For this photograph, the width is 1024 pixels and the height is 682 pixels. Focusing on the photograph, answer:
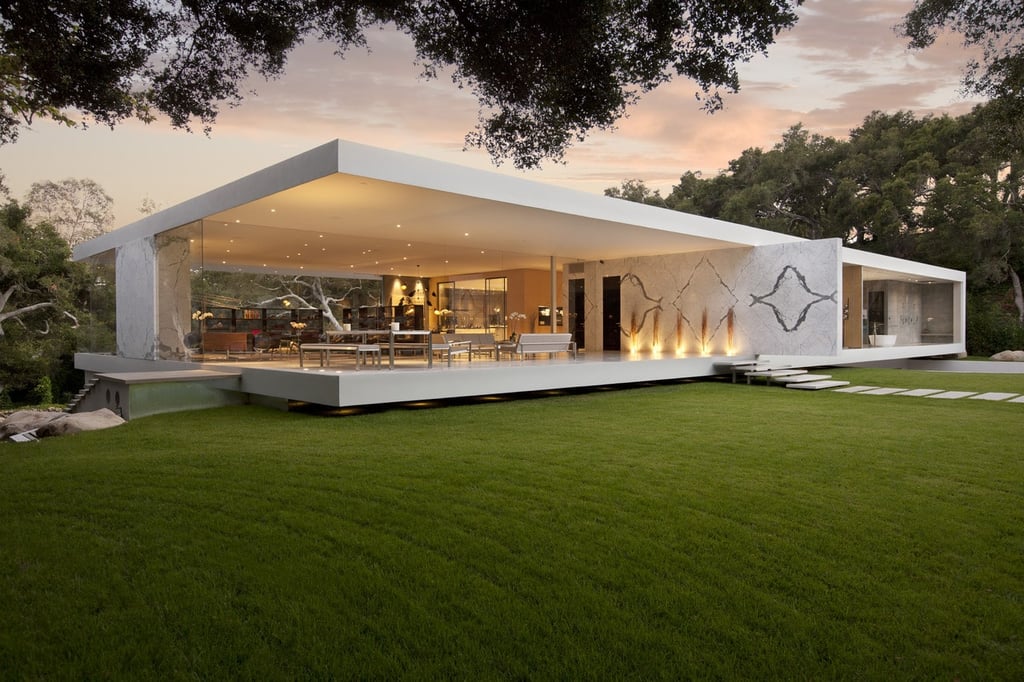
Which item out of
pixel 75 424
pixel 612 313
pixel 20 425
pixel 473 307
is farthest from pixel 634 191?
pixel 75 424

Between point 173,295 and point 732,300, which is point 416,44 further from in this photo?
point 732,300

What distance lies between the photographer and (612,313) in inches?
744

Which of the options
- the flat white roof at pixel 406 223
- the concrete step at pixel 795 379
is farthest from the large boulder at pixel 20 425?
the concrete step at pixel 795 379

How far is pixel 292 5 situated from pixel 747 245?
1240cm

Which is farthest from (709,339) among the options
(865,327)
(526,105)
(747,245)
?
(526,105)

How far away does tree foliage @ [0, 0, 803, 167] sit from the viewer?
480 centimetres

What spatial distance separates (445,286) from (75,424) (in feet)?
30.8

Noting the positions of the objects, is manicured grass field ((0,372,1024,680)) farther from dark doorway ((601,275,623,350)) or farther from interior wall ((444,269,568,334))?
dark doorway ((601,275,623,350))

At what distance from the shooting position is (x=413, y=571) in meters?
3.42

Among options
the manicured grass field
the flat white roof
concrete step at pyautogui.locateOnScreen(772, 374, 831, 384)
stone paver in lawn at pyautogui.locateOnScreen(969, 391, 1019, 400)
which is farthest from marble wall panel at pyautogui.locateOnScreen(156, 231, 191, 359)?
stone paver in lawn at pyautogui.locateOnScreen(969, 391, 1019, 400)

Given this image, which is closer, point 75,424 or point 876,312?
point 75,424

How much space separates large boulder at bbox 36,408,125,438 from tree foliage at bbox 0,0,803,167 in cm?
436

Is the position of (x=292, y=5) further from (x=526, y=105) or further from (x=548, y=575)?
(x=548, y=575)

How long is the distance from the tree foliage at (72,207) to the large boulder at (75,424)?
2013cm
